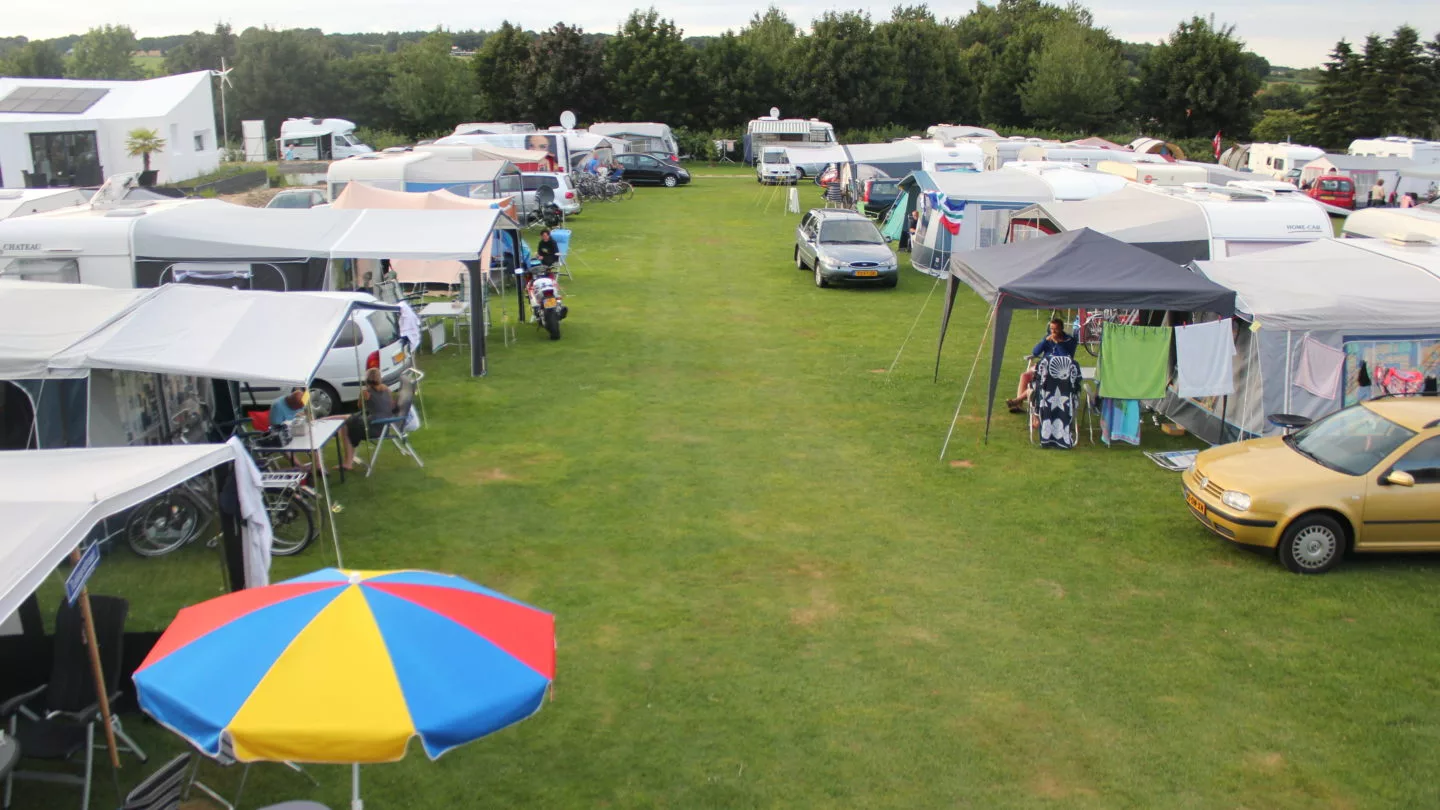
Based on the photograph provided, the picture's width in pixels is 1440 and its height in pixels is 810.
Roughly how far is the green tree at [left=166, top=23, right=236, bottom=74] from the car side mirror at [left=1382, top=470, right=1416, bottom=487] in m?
69.7

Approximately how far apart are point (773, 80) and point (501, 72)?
14.7m

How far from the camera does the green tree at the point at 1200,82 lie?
57719 mm

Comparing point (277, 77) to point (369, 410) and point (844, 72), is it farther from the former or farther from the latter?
point (369, 410)

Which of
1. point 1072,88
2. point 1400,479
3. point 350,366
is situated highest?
point 1072,88

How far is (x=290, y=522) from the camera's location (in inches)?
374

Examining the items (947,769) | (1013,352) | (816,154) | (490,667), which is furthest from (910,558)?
(816,154)

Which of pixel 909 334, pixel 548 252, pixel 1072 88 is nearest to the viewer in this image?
pixel 909 334

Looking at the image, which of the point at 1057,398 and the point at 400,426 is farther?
the point at 1057,398

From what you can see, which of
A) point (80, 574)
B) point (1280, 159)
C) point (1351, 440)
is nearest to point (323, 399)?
point (80, 574)

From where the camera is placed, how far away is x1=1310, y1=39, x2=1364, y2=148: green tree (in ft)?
191

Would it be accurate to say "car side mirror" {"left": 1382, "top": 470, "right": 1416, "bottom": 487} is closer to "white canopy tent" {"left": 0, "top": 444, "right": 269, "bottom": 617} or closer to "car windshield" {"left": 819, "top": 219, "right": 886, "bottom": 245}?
"white canopy tent" {"left": 0, "top": 444, "right": 269, "bottom": 617}

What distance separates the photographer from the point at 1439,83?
58.9 m

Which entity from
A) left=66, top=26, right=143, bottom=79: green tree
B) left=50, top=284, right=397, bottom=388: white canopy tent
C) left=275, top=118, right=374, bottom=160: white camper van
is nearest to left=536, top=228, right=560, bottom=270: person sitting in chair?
left=50, top=284, right=397, bottom=388: white canopy tent

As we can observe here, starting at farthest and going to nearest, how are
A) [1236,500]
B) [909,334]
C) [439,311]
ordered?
1. [909,334]
2. [439,311]
3. [1236,500]
